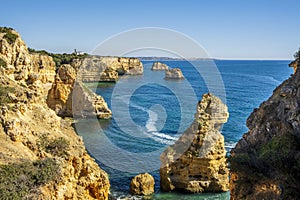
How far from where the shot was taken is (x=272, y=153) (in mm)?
11500

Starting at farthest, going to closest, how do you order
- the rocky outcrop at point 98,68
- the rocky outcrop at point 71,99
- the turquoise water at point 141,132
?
the rocky outcrop at point 98,68, the rocky outcrop at point 71,99, the turquoise water at point 141,132

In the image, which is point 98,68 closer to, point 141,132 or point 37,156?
point 141,132

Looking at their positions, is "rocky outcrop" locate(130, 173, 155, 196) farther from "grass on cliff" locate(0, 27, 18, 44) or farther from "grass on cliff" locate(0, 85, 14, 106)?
"grass on cliff" locate(0, 27, 18, 44)

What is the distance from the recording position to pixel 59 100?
46.1m

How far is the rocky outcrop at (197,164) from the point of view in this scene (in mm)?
23641

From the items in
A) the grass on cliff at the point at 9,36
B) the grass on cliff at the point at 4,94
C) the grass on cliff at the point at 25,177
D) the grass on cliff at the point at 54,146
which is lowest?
the grass on cliff at the point at 25,177

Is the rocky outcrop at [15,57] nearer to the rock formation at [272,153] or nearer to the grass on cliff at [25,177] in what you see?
the grass on cliff at [25,177]

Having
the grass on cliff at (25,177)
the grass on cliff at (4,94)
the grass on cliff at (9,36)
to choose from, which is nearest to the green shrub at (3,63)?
the grass on cliff at (9,36)

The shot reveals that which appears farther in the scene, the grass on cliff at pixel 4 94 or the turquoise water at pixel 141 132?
the turquoise water at pixel 141 132

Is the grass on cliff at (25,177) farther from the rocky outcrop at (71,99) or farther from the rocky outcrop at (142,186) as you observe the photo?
the rocky outcrop at (71,99)

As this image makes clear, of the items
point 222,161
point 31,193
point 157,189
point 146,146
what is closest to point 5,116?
point 31,193

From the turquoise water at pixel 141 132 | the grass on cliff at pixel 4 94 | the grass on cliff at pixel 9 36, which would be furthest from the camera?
the turquoise water at pixel 141 132

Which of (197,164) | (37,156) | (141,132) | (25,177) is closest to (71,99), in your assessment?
(141,132)

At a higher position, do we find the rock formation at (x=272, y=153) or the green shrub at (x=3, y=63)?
the green shrub at (x=3, y=63)
